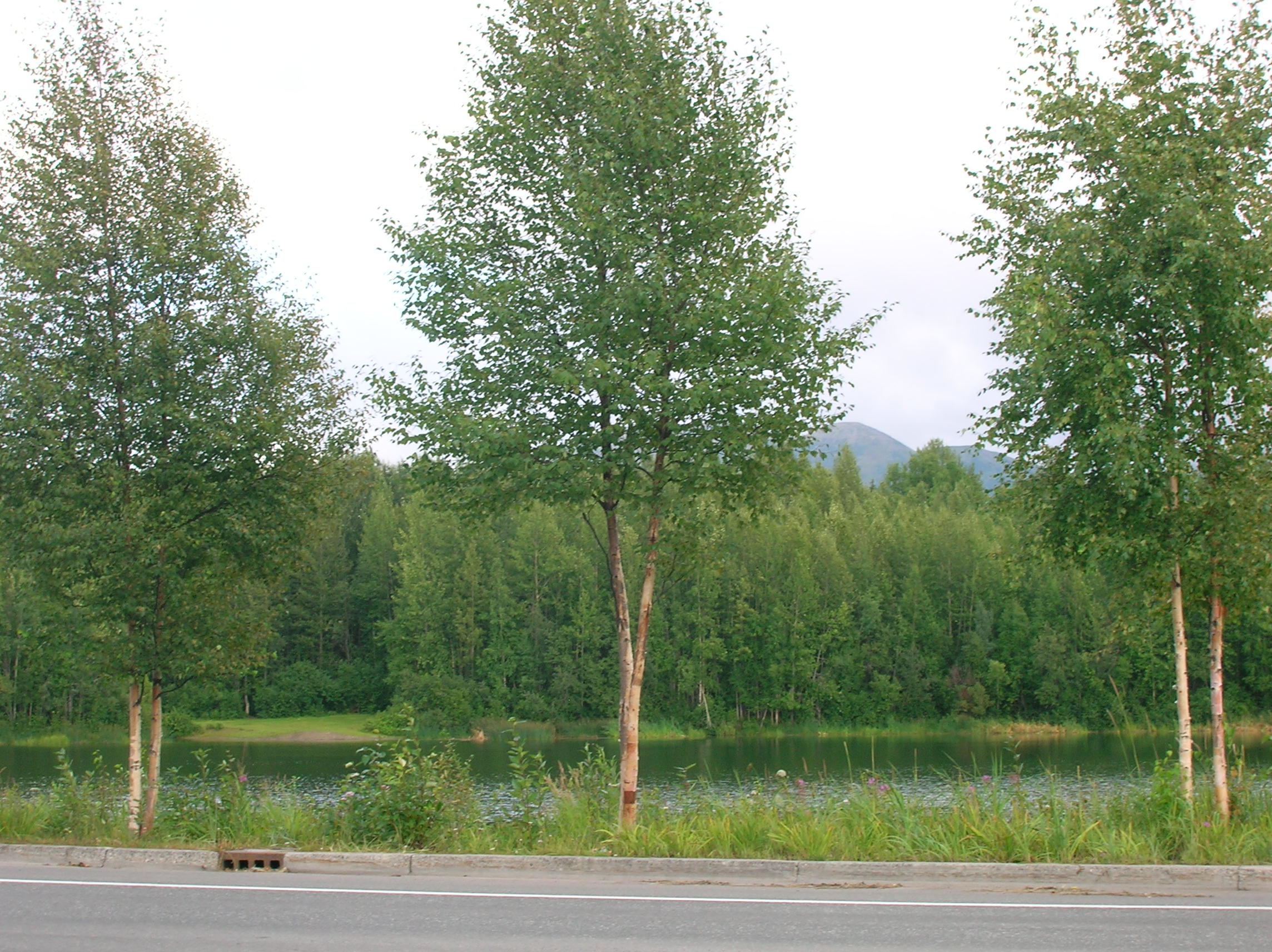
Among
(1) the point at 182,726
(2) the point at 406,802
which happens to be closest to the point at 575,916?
(2) the point at 406,802

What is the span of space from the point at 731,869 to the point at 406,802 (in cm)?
317

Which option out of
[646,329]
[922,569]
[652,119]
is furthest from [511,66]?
[922,569]

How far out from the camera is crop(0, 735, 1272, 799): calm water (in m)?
33.8

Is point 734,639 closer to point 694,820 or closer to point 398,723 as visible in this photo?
point 398,723

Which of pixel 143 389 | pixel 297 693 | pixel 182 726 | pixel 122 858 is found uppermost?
pixel 143 389

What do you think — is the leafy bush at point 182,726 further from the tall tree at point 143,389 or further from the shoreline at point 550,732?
the tall tree at point 143,389

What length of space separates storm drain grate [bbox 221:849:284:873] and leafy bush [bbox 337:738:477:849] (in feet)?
2.68

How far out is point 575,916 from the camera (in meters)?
7.70

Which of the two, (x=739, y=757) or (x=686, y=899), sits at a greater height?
(x=686, y=899)

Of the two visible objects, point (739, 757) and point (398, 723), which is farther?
point (739, 757)

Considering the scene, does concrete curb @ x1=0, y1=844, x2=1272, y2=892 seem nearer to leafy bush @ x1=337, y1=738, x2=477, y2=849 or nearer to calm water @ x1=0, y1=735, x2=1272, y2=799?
leafy bush @ x1=337, y1=738, x2=477, y2=849

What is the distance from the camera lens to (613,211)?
417 inches

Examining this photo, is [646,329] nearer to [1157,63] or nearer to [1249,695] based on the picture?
[1157,63]

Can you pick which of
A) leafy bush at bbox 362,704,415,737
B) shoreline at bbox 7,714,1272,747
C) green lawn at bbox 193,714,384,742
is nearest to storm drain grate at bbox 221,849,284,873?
leafy bush at bbox 362,704,415,737
